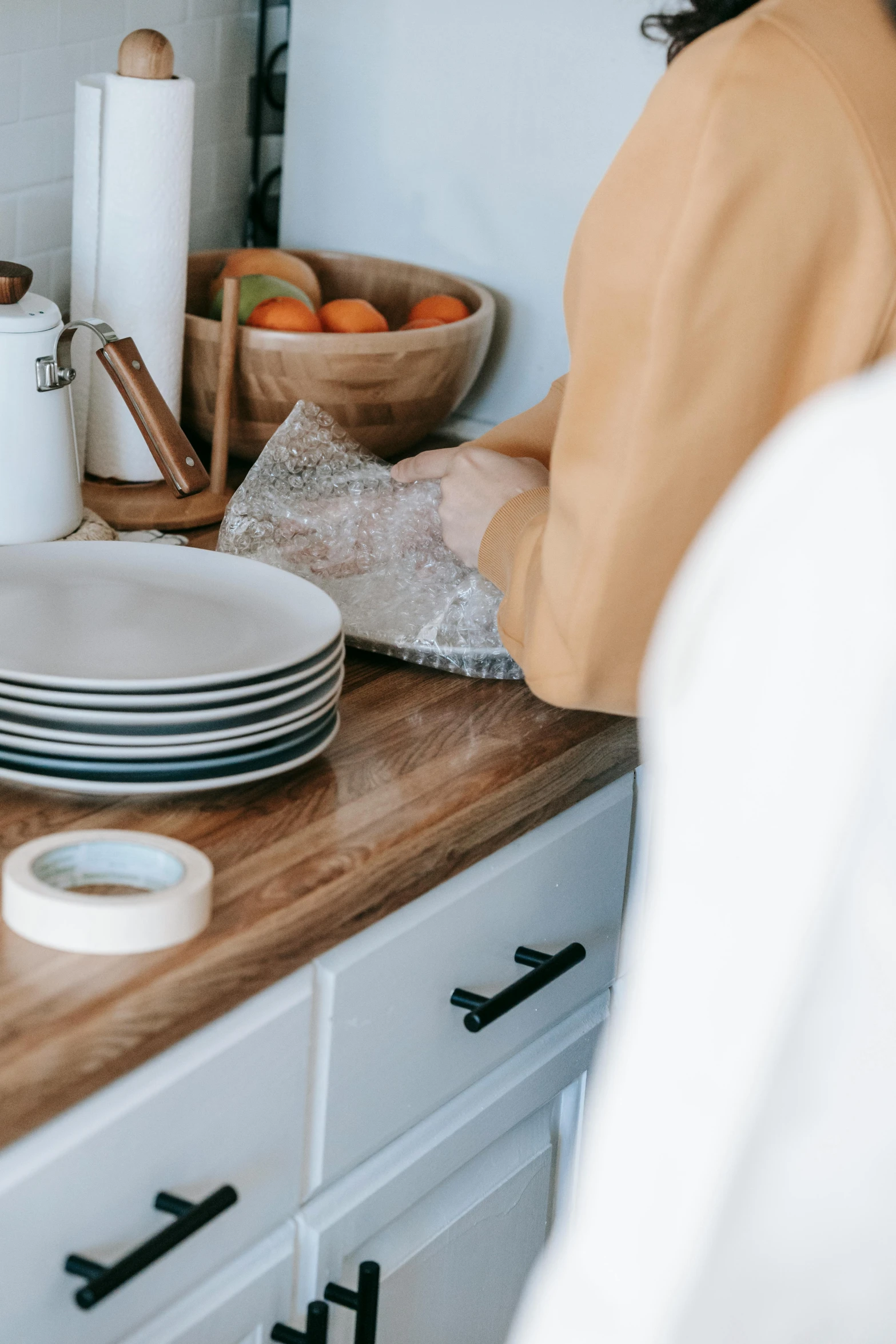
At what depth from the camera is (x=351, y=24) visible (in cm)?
153

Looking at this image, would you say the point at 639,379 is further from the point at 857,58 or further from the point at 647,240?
the point at 857,58

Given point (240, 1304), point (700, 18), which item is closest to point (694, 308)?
point (700, 18)

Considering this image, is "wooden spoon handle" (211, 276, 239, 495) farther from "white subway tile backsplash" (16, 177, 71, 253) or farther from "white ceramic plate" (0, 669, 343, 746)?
"white ceramic plate" (0, 669, 343, 746)

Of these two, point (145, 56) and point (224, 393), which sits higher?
Answer: point (145, 56)

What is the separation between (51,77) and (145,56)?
8.5 inches

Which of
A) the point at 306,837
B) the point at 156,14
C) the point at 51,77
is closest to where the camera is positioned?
the point at 306,837

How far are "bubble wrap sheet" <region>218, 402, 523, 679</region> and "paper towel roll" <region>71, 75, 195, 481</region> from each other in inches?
6.8

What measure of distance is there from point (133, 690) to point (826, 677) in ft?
1.82

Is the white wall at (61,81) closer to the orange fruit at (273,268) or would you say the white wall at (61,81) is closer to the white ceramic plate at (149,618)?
the orange fruit at (273,268)

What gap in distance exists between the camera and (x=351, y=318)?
4.45ft

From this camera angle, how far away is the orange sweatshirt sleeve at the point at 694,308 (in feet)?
2.18

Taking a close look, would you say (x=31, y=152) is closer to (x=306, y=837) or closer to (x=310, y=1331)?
(x=306, y=837)

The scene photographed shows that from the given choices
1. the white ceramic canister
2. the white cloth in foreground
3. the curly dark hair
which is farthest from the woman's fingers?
the white cloth in foreground

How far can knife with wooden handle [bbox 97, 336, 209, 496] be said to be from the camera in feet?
3.39
